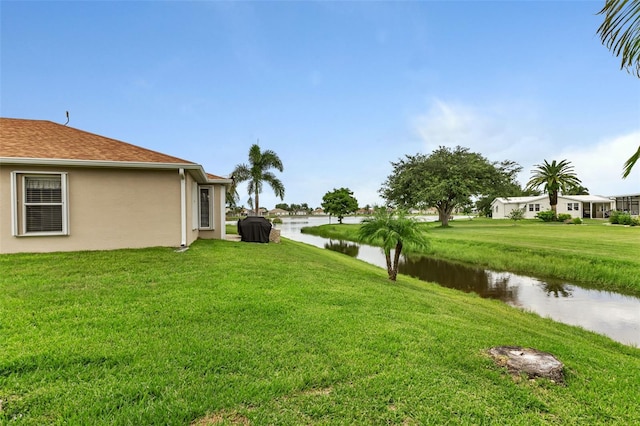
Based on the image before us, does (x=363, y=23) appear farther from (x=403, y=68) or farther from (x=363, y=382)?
(x=363, y=382)

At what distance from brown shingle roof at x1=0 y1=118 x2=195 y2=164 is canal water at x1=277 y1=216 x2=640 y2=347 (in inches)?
442

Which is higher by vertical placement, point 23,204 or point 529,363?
point 23,204

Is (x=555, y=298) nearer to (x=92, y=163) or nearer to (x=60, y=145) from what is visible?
(x=92, y=163)

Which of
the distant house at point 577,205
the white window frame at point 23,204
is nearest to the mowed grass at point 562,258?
the white window frame at point 23,204

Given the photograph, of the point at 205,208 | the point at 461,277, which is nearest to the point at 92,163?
the point at 205,208

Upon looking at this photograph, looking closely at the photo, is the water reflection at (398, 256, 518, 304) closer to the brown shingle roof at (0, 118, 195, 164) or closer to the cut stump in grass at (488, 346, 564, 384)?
the cut stump in grass at (488, 346, 564, 384)

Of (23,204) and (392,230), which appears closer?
(23,204)

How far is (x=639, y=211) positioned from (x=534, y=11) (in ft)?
144

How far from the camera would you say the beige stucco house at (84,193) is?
785 centimetres

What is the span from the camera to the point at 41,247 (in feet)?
26.5

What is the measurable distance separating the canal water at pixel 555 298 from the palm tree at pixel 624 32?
669 centimetres

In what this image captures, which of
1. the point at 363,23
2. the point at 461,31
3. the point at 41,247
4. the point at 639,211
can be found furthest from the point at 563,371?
the point at 639,211

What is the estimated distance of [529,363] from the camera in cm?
330

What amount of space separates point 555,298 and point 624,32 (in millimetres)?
9933
